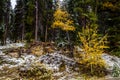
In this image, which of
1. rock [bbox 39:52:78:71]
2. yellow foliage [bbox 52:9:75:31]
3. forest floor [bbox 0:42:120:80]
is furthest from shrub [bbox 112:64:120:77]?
yellow foliage [bbox 52:9:75:31]

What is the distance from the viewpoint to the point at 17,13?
63.8 metres

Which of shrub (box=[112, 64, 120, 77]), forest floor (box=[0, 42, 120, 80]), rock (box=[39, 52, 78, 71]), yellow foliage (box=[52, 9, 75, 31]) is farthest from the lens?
yellow foliage (box=[52, 9, 75, 31])

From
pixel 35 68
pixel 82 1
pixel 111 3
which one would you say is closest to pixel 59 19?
pixel 82 1

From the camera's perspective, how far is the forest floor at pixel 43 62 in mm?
33094

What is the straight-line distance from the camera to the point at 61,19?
4709 cm

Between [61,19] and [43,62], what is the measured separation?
42.1 feet

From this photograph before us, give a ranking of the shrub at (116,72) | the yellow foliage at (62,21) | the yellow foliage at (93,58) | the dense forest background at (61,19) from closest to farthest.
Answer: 1. the shrub at (116,72)
2. the yellow foliage at (93,58)
3. the dense forest background at (61,19)
4. the yellow foliage at (62,21)

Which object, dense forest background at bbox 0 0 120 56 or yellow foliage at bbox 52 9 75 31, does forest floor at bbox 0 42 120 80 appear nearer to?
dense forest background at bbox 0 0 120 56

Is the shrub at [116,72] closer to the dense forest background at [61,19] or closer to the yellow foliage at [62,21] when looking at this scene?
the dense forest background at [61,19]

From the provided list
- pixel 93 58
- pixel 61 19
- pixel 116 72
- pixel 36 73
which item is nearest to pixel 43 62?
pixel 36 73

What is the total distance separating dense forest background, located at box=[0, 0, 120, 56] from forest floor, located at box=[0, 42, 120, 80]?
200 inches

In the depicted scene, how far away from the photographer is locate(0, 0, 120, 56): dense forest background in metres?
41.5

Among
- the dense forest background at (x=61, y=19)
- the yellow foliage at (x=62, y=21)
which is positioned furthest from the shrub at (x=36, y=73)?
the yellow foliage at (x=62, y=21)

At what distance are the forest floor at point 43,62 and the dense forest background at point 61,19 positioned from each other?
16.6ft
